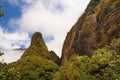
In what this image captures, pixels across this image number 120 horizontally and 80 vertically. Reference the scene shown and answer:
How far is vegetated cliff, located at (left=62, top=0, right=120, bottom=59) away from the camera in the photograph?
93.9 m

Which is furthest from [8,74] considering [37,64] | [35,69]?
[37,64]

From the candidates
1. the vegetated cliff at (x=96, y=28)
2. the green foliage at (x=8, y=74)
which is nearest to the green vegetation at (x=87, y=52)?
the vegetated cliff at (x=96, y=28)

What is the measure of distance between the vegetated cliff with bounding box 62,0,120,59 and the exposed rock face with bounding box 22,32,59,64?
7247 millimetres

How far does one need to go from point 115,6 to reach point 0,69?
7284 centimetres

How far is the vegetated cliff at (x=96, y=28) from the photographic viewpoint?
93.9 meters

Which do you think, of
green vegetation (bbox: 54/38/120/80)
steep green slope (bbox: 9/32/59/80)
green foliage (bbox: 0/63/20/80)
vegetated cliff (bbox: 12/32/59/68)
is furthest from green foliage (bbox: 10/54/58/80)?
green foliage (bbox: 0/63/20/80)

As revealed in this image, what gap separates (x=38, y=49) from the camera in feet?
385

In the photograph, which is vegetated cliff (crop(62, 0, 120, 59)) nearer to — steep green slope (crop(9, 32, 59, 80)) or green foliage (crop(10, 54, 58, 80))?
steep green slope (crop(9, 32, 59, 80))

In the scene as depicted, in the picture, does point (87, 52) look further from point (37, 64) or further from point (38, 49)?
point (38, 49)

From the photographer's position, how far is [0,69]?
2850 centimetres

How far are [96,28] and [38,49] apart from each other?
23.2 metres

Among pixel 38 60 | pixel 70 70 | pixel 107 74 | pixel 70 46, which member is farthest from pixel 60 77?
pixel 70 46

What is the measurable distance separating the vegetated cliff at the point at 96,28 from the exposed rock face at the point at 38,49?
7.25m

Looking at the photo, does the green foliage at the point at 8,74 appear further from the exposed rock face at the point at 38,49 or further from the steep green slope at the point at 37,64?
the exposed rock face at the point at 38,49
